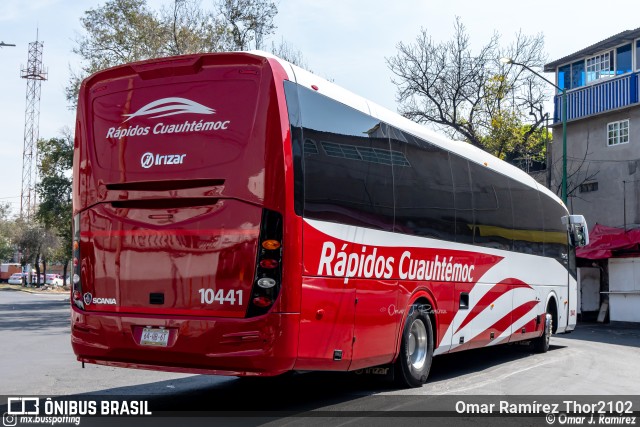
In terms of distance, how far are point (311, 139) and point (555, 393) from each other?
462cm

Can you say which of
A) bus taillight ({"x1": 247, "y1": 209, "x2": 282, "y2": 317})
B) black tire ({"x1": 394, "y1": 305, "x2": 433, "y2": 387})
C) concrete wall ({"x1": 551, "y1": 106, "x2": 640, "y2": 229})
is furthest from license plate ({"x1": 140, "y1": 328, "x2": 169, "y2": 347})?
concrete wall ({"x1": 551, "y1": 106, "x2": 640, "y2": 229})

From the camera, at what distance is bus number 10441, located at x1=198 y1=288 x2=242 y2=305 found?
285 inches

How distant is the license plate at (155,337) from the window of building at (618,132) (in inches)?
1097

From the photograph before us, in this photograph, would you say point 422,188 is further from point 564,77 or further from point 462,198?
point 564,77

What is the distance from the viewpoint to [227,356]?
23.7 feet

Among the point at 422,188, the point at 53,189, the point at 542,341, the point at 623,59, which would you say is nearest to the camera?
the point at 422,188

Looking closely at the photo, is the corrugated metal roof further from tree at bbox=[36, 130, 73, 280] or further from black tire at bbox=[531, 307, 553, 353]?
tree at bbox=[36, 130, 73, 280]

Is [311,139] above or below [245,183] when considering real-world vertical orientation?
above

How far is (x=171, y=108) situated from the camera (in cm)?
785

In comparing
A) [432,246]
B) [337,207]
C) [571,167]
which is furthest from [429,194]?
[571,167]

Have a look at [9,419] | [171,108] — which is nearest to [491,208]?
[171,108]

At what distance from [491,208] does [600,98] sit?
2235cm

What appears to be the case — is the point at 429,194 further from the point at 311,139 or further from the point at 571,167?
the point at 571,167

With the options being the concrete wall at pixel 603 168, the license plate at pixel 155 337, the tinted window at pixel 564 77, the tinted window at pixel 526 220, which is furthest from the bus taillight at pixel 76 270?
the tinted window at pixel 564 77
